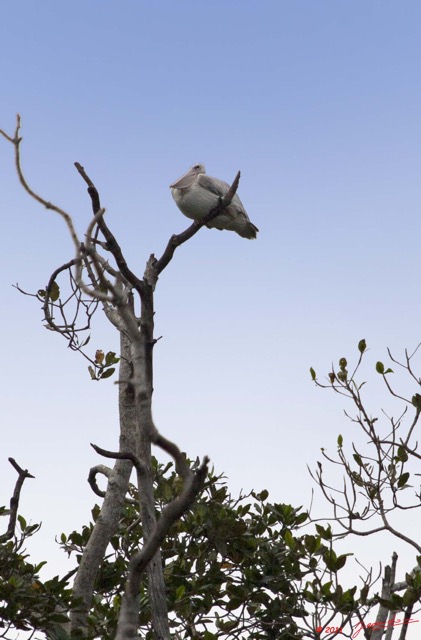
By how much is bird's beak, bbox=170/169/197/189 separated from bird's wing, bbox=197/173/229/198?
4.2 inches

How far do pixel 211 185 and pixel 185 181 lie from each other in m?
0.33

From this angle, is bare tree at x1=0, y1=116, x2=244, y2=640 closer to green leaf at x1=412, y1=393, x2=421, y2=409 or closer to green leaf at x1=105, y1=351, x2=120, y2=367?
green leaf at x1=105, y1=351, x2=120, y2=367

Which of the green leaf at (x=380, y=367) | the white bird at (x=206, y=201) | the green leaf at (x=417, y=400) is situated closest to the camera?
the green leaf at (x=417, y=400)

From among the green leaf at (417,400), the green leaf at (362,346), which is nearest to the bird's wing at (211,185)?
the green leaf at (362,346)

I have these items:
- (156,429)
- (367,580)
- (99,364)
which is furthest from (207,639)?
(156,429)

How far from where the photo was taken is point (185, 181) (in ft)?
33.2

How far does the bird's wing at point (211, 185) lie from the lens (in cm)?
1006

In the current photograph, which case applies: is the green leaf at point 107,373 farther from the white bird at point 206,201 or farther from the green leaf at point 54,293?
the white bird at point 206,201

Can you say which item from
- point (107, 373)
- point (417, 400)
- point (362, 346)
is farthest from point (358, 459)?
point (107, 373)

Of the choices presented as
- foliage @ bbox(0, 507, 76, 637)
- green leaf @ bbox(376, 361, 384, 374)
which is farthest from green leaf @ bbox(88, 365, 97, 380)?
green leaf @ bbox(376, 361, 384, 374)

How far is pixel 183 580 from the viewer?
7746 millimetres

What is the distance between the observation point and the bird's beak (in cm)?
1001

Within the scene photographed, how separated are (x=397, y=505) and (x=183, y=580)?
2270 millimetres

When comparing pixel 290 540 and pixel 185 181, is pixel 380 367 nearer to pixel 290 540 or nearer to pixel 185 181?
pixel 290 540
